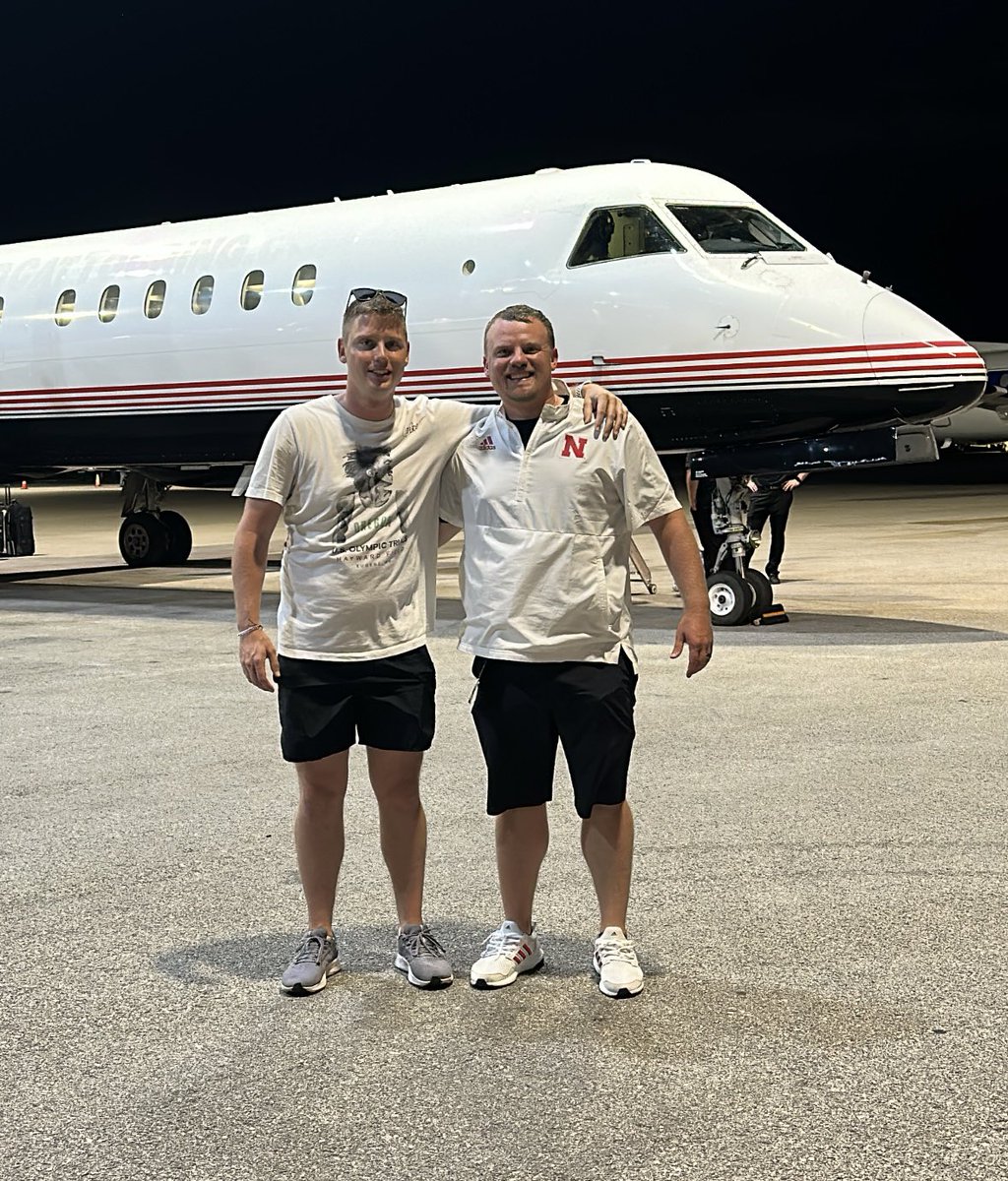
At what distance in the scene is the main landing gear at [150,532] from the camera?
2030cm

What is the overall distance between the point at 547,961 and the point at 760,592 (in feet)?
25.8

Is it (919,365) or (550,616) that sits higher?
(919,365)

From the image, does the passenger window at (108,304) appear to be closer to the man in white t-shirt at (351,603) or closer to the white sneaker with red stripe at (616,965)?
the man in white t-shirt at (351,603)

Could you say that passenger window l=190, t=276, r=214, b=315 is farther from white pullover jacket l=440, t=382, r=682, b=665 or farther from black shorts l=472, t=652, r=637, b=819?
black shorts l=472, t=652, r=637, b=819

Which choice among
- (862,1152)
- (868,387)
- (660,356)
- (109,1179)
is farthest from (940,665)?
(109,1179)

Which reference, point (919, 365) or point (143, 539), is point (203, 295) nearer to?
point (143, 539)

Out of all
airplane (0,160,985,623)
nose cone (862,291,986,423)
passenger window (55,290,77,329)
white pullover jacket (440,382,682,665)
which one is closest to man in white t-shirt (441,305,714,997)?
white pullover jacket (440,382,682,665)

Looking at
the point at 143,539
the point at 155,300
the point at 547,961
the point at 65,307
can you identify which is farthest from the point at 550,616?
the point at 143,539

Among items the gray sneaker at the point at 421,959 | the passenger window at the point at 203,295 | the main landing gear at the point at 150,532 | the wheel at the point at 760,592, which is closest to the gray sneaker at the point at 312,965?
the gray sneaker at the point at 421,959

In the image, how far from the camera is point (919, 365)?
11141mm

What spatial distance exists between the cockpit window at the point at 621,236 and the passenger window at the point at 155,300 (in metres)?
4.60

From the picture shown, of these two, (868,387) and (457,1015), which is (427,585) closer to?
(457,1015)

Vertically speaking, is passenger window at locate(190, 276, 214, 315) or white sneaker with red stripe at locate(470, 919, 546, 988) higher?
passenger window at locate(190, 276, 214, 315)

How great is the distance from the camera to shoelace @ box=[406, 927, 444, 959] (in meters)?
4.60
